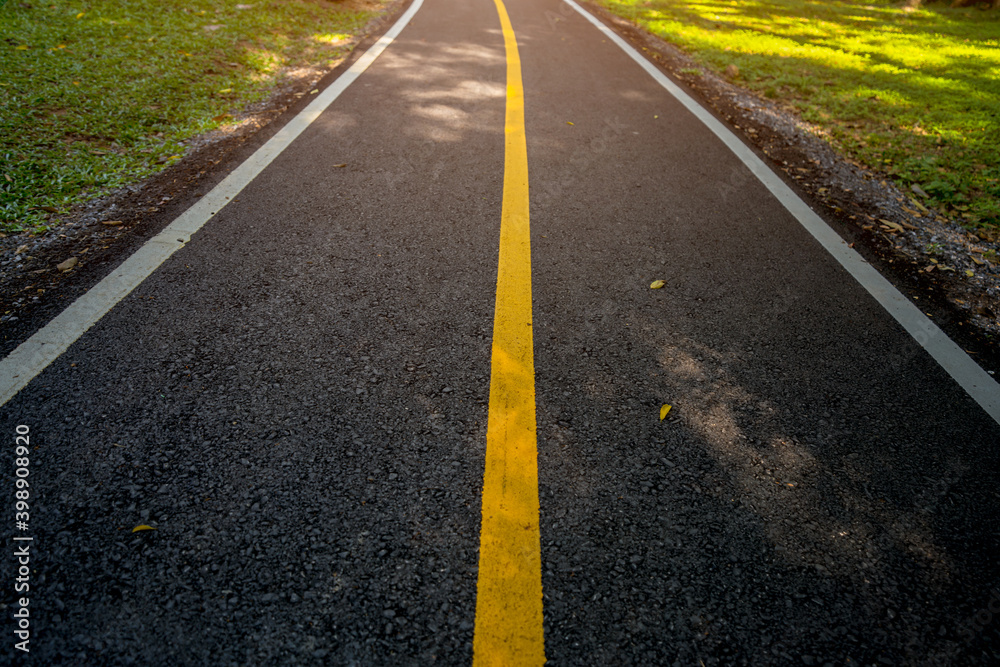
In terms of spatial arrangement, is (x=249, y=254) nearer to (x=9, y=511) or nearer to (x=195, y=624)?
(x=9, y=511)

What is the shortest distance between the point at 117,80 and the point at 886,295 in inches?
260

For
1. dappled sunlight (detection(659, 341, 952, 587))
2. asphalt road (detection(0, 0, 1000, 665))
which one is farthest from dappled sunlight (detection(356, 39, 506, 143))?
dappled sunlight (detection(659, 341, 952, 587))

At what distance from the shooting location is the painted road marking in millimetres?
1454

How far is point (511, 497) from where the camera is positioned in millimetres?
1792

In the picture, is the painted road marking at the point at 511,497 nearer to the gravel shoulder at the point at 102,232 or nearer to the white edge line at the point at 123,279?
the white edge line at the point at 123,279

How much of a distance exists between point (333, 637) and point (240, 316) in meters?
1.63

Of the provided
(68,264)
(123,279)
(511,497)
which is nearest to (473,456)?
(511,497)

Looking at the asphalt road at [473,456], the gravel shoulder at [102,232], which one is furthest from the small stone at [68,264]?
the asphalt road at [473,456]

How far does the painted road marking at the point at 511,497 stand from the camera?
1.45 meters

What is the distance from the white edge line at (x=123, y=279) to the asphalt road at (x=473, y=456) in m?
0.08

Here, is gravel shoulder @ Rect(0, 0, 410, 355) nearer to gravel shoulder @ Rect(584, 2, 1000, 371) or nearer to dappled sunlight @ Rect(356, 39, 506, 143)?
dappled sunlight @ Rect(356, 39, 506, 143)

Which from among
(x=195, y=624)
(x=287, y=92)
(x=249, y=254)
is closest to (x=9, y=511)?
(x=195, y=624)

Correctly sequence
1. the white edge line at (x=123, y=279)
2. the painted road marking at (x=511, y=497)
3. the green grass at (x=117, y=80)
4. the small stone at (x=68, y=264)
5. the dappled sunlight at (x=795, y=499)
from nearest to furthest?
the painted road marking at (x=511, y=497), the dappled sunlight at (x=795, y=499), the white edge line at (x=123, y=279), the small stone at (x=68, y=264), the green grass at (x=117, y=80)

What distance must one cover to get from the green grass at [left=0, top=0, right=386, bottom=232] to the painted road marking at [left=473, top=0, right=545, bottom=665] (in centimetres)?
296
